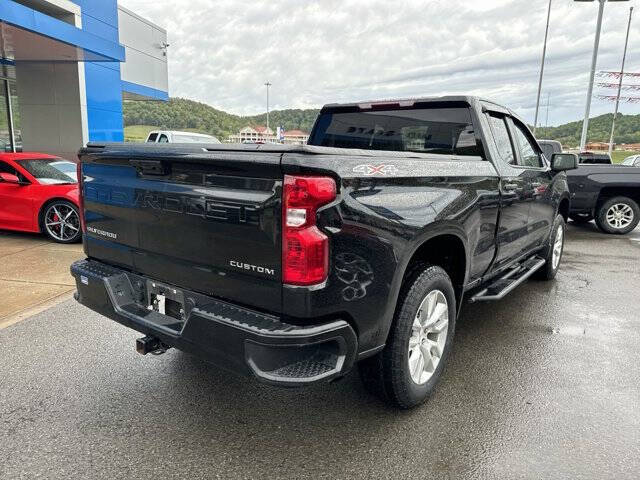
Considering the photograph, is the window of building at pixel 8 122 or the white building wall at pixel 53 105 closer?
the white building wall at pixel 53 105

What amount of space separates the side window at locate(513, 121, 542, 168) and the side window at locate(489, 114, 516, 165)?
30cm

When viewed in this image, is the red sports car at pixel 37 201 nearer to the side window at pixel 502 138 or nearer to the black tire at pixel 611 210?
the side window at pixel 502 138

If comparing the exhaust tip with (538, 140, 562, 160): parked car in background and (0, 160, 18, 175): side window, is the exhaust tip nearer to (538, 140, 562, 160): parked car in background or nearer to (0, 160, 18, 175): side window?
(0, 160, 18, 175): side window

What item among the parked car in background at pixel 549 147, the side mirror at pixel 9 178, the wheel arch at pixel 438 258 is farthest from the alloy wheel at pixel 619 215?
the side mirror at pixel 9 178

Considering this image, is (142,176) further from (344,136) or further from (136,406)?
(344,136)

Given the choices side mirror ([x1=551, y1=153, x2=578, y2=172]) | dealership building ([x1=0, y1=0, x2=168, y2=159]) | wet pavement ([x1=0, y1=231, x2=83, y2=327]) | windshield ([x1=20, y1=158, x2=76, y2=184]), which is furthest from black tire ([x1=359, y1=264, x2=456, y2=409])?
dealership building ([x1=0, y1=0, x2=168, y2=159])

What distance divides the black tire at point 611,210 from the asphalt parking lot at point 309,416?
628 cm

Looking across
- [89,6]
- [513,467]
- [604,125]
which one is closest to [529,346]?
[513,467]

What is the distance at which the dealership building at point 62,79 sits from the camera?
1183cm

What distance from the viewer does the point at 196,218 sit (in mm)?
2426

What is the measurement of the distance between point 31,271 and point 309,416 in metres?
4.61

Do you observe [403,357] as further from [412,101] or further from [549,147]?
[549,147]

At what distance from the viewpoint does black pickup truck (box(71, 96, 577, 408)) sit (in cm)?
214

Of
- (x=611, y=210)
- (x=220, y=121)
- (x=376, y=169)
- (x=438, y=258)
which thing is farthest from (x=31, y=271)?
(x=220, y=121)
